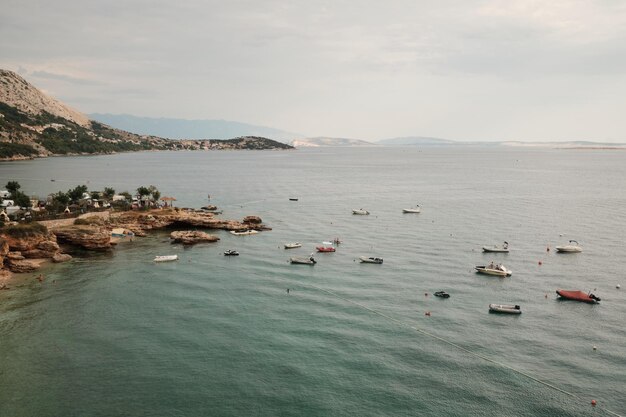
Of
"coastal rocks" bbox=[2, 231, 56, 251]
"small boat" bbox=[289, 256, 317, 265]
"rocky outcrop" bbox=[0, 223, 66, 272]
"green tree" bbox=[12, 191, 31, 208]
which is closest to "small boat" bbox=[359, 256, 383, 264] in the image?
"small boat" bbox=[289, 256, 317, 265]

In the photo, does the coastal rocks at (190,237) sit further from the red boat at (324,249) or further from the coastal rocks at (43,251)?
the red boat at (324,249)

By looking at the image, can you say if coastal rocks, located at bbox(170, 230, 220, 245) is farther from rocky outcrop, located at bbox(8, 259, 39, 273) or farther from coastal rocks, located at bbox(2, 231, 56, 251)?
rocky outcrop, located at bbox(8, 259, 39, 273)

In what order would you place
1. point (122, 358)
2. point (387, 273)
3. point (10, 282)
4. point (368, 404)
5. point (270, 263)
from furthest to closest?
point (270, 263), point (387, 273), point (10, 282), point (122, 358), point (368, 404)

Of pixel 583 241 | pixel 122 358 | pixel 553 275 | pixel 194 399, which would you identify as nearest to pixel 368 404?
pixel 194 399

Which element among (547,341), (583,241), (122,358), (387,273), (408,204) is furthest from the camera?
(408,204)

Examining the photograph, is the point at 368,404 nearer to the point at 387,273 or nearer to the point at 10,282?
the point at 387,273

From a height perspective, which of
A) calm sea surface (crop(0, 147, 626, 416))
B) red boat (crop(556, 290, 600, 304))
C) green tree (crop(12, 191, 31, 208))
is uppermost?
green tree (crop(12, 191, 31, 208))
